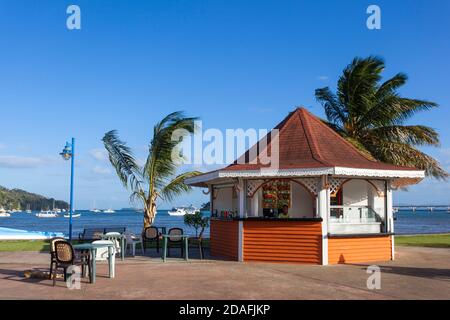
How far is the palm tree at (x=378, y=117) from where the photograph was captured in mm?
20219

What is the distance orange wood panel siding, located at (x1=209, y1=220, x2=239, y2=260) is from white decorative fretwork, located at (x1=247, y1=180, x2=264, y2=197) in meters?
0.92

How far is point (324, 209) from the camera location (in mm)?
12852

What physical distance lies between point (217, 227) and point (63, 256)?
6.72 m

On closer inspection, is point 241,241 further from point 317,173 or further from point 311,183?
point 317,173

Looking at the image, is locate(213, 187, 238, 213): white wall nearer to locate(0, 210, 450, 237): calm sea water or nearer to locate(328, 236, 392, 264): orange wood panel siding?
locate(328, 236, 392, 264): orange wood panel siding

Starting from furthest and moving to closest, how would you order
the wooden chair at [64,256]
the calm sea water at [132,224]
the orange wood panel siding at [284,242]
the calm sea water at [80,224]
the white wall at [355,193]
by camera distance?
the calm sea water at [80,224], the calm sea water at [132,224], the white wall at [355,193], the orange wood panel siding at [284,242], the wooden chair at [64,256]

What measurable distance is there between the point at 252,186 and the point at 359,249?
3425mm

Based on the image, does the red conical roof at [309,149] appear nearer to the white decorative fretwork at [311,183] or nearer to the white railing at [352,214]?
the white decorative fretwork at [311,183]

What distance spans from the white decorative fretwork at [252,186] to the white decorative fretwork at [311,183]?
3.80ft

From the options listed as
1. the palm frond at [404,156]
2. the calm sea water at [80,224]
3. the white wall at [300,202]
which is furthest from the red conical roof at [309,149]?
the calm sea water at [80,224]

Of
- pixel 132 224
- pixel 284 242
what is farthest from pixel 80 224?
pixel 284 242

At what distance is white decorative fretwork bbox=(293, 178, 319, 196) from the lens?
13039 millimetres
